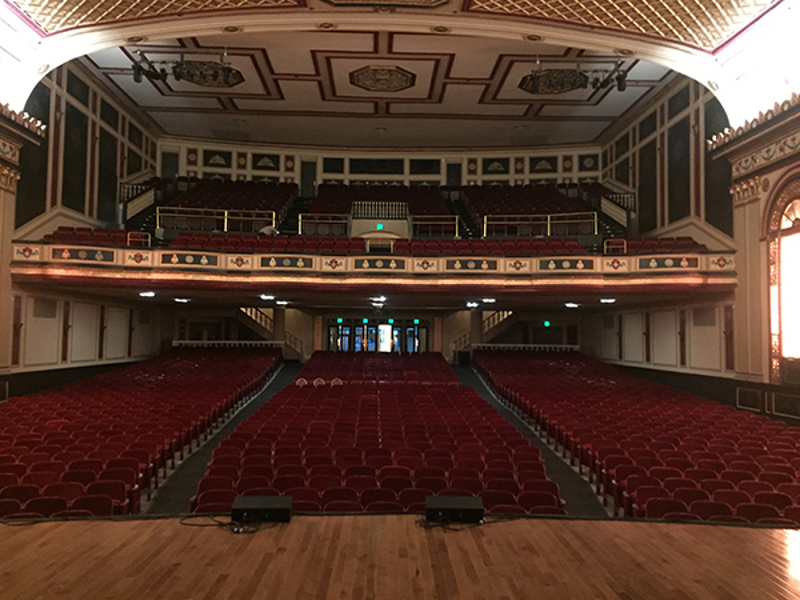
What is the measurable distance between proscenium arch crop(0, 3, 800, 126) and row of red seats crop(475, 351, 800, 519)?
6.57 m

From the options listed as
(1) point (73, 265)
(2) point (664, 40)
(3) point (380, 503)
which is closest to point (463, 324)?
(2) point (664, 40)

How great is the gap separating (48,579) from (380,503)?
106 inches

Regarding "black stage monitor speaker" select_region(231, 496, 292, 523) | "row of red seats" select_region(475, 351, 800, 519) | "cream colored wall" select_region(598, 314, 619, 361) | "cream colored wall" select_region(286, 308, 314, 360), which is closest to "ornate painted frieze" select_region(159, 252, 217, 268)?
"cream colored wall" select_region(286, 308, 314, 360)

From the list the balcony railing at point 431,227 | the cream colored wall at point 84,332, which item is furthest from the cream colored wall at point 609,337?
the cream colored wall at point 84,332

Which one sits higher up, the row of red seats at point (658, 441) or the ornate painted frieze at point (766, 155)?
the ornate painted frieze at point (766, 155)

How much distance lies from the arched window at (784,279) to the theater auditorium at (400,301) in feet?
0.19

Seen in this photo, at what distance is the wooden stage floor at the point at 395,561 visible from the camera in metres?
3.18

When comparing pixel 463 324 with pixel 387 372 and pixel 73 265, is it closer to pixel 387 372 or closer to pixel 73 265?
pixel 387 372

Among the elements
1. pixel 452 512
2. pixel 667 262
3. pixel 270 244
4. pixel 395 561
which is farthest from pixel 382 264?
pixel 395 561

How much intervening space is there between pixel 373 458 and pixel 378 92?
14124 mm

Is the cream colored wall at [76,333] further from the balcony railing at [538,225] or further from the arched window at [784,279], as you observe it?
the arched window at [784,279]

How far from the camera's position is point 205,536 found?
3982 mm

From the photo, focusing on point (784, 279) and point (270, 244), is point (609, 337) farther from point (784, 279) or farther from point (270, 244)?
point (270, 244)

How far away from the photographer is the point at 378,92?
1764cm
